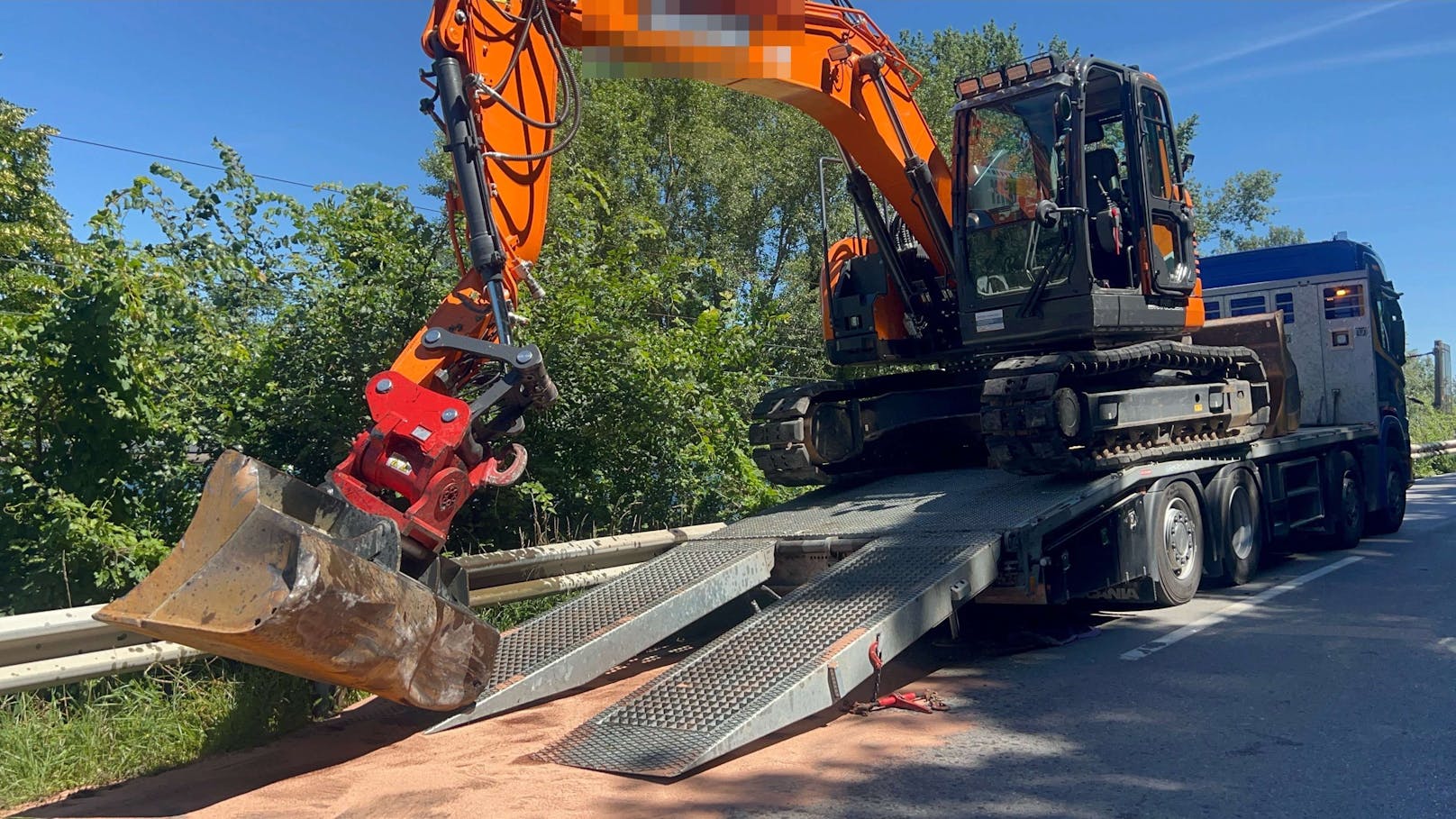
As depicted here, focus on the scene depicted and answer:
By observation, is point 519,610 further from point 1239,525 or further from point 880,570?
point 1239,525

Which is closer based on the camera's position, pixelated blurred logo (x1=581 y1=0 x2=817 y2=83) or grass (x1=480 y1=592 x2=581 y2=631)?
pixelated blurred logo (x1=581 y1=0 x2=817 y2=83)

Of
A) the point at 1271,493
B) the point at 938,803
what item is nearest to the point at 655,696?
the point at 938,803

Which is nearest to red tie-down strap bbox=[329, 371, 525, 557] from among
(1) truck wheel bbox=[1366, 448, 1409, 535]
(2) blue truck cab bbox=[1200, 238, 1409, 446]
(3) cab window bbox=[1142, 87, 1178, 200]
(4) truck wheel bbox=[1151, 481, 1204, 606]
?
(4) truck wheel bbox=[1151, 481, 1204, 606]

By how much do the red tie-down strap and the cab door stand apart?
218 inches

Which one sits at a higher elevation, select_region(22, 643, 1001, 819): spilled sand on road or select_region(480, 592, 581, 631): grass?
select_region(480, 592, 581, 631): grass

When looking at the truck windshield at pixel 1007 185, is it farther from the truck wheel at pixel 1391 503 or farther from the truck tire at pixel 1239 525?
the truck wheel at pixel 1391 503

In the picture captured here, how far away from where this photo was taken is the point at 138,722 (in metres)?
5.38

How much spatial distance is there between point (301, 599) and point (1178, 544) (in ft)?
20.4

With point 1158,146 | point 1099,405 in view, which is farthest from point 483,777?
point 1158,146

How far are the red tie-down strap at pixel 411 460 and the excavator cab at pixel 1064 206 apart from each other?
4600 millimetres

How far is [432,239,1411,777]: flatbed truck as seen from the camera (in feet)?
16.9

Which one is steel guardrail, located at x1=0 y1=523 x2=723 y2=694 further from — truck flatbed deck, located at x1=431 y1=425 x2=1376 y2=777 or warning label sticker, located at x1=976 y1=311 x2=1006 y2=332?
warning label sticker, located at x1=976 y1=311 x2=1006 y2=332

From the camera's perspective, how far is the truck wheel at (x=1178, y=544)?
7.80 meters

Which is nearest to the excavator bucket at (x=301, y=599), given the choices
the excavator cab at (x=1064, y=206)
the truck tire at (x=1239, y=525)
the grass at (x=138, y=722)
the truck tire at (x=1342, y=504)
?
the grass at (x=138, y=722)
